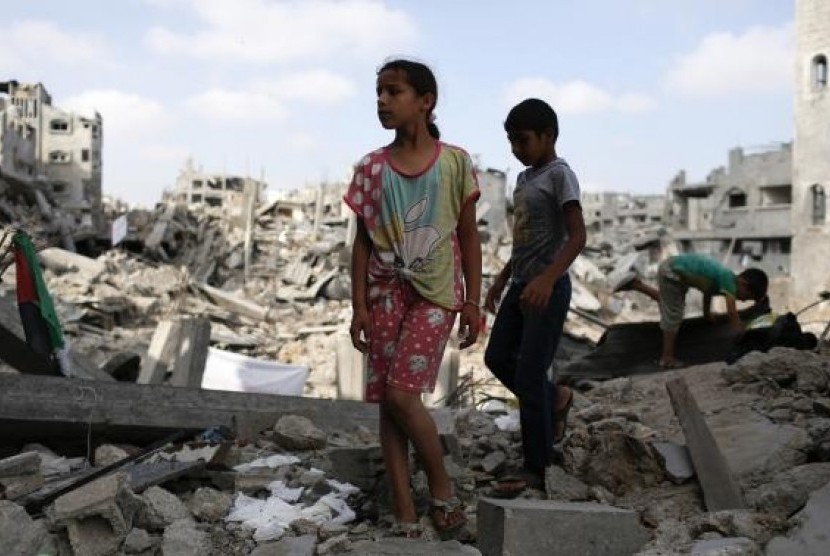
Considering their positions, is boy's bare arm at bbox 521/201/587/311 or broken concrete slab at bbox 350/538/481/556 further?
boy's bare arm at bbox 521/201/587/311

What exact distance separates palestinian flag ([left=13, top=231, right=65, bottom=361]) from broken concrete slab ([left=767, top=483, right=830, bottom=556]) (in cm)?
339

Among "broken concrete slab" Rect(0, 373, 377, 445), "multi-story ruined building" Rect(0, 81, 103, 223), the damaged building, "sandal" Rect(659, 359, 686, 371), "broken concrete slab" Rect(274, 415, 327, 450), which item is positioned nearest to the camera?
"broken concrete slab" Rect(0, 373, 377, 445)

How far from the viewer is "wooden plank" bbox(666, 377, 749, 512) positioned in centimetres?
266

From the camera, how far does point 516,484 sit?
2.90 meters

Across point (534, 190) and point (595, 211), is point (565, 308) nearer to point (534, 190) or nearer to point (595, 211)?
point (534, 190)

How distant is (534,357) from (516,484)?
1.57ft

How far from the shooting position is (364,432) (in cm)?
412

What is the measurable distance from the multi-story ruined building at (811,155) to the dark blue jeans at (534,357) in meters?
24.7

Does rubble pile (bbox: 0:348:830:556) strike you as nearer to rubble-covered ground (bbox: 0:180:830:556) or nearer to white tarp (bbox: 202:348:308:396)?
rubble-covered ground (bbox: 0:180:830:556)

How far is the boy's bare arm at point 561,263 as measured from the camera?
110 inches

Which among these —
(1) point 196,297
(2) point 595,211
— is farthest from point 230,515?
(2) point 595,211

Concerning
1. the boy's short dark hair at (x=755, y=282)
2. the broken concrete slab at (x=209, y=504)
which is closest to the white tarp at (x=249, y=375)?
the boy's short dark hair at (x=755, y=282)

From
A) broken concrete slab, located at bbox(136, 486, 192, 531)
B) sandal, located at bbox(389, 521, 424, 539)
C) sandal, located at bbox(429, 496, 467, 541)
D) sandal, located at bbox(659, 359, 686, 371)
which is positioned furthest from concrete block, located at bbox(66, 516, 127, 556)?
sandal, located at bbox(659, 359, 686, 371)

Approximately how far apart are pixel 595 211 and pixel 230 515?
54.5 meters
